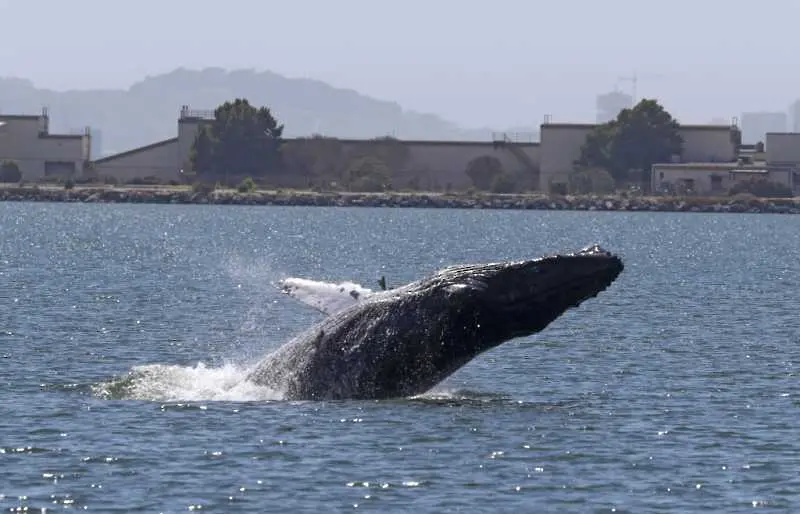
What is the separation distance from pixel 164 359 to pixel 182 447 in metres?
11.9

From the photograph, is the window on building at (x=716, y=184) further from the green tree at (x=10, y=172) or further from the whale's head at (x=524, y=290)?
the whale's head at (x=524, y=290)

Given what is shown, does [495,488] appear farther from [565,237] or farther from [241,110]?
[241,110]

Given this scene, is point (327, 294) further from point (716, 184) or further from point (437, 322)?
point (716, 184)

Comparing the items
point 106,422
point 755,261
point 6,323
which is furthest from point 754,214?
point 106,422

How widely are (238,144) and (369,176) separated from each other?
14.3m

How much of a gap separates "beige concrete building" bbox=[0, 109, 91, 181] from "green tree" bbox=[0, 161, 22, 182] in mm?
1332

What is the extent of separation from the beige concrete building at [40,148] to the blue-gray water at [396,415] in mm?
125709

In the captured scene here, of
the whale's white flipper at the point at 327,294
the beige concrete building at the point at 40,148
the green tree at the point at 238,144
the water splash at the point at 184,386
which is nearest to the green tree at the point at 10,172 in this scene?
the beige concrete building at the point at 40,148

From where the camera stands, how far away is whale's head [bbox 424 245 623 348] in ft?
81.3

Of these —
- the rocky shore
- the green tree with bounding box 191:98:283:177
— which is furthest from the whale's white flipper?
the green tree with bounding box 191:98:283:177

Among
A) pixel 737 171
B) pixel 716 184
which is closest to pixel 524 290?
pixel 737 171

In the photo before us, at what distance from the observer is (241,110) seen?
19712cm

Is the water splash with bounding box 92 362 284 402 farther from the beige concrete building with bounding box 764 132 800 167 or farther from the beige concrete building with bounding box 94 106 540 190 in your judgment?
the beige concrete building with bounding box 764 132 800 167

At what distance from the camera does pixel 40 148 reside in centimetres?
19088
